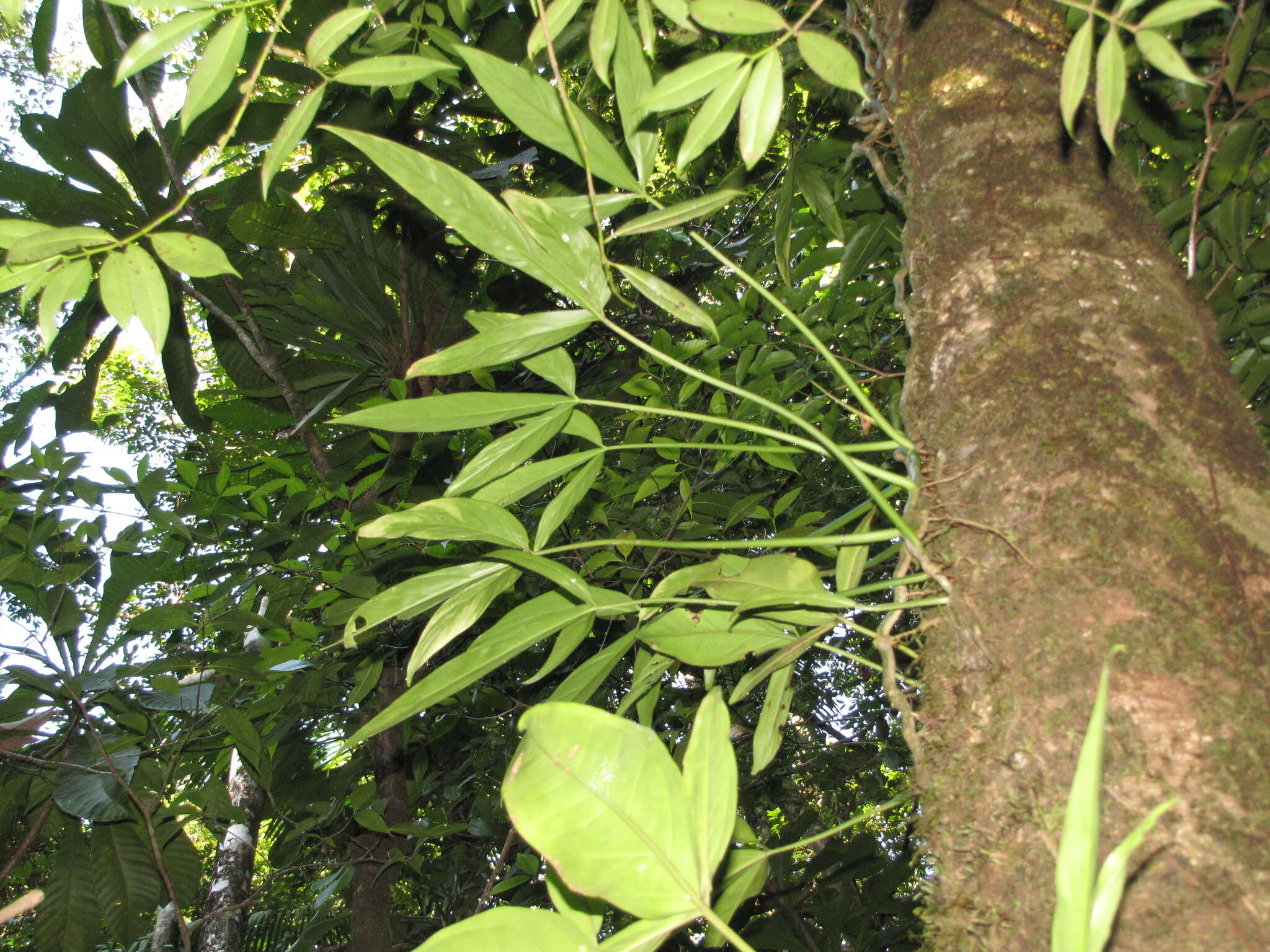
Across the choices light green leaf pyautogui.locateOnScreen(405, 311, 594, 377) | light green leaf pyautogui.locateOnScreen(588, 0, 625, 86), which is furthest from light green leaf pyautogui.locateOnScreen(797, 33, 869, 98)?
light green leaf pyautogui.locateOnScreen(405, 311, 594, 377)

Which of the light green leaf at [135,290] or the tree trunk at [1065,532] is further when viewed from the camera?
the light green leaf at [135,290]

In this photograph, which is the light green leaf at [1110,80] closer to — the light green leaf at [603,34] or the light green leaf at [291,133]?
the light green leaf at [603,34]

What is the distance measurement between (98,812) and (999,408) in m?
1.54

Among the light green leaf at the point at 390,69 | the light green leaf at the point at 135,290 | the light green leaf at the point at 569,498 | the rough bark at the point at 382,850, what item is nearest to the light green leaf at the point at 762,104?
the light green leaf at the point at 390,69

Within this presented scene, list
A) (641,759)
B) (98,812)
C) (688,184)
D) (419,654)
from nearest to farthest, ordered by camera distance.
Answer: (641,759) < (419,654) < (98,812) < (688,184)

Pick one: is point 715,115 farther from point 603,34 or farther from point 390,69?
point 390,69

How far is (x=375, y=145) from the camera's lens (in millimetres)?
503

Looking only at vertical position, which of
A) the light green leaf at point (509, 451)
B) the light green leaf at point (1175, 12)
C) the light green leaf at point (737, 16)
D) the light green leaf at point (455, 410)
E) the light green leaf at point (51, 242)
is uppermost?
the light green leaf at point (737, 16)

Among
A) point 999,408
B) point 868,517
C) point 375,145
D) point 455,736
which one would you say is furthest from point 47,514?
point 999,408

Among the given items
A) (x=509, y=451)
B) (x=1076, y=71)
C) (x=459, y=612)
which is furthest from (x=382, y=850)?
(x=1076, y=71)

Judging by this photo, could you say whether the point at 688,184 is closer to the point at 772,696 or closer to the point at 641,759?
the point at 772,696

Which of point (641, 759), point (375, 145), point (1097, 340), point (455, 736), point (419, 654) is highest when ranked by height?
point (375, 145)

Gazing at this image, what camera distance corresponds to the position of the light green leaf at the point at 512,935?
0.35 meters

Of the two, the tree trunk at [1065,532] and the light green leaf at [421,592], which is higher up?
the tree trunk at [1065,532]
